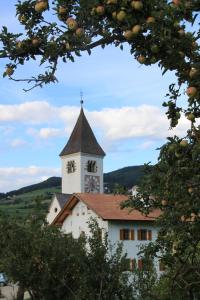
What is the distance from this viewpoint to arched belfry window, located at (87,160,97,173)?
95.8 meters

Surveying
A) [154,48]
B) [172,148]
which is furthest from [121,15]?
[172,148]

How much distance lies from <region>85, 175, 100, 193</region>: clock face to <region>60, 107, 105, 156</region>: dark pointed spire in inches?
157

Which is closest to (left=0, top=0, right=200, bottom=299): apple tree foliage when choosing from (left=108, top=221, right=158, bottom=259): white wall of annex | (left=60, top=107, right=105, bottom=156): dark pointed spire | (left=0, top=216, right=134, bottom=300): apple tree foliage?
(left=0, top=216, right=134, bottom=300): apple tree foliage

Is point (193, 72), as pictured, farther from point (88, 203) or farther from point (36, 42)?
point (88, 203)

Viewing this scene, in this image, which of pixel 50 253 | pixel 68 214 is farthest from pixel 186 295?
pixel 68 214

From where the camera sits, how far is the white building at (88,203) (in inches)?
1837

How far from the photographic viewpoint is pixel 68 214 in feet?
170

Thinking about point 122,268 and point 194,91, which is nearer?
point 194,91

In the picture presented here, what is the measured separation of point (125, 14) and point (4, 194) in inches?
6317

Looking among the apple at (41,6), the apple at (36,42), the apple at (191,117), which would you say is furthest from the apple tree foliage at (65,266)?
the apple at (41,6)

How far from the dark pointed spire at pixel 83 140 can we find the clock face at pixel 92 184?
3.99m

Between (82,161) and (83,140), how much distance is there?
3601mm

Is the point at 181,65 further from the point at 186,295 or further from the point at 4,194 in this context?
the point at 4,194

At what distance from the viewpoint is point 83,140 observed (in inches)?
3777
